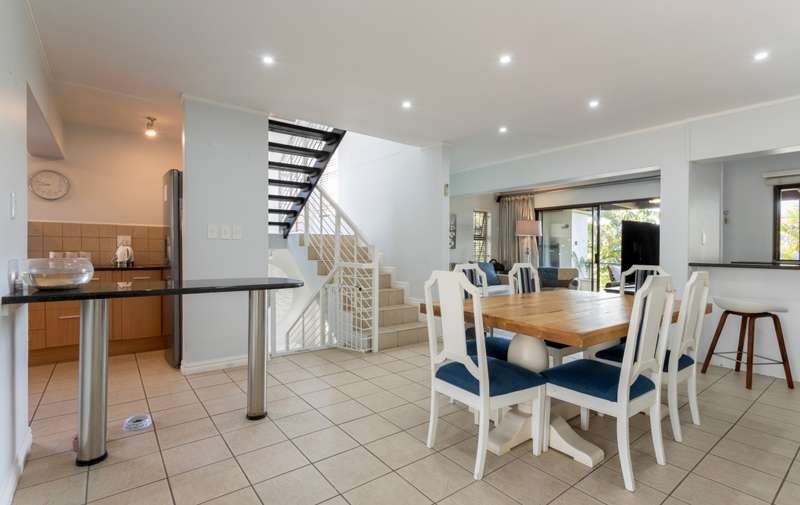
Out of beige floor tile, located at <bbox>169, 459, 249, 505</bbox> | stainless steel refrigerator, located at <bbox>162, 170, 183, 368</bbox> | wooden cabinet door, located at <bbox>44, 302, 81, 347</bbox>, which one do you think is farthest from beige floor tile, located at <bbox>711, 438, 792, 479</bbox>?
wooden cabinet door, located at <bbox>44, 302, 81, 347</bbox>

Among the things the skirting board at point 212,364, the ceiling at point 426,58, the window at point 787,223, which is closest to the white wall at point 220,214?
the skirting board at point 212,364

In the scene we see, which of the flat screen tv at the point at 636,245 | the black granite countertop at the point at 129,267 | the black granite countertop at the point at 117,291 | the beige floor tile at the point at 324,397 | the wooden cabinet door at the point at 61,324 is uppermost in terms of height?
the flat screen tv at the point at 636,245

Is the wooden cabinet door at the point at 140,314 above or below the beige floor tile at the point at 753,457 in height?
above

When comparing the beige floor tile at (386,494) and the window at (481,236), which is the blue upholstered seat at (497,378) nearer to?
the beige floor tile at (386,494)

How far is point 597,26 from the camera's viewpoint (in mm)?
2289

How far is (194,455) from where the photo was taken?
213cm

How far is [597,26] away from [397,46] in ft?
3.86

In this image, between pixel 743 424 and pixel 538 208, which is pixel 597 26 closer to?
pixel 743 424

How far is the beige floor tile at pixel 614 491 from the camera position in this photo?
176cm

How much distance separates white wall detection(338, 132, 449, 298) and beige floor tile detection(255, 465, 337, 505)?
3175mm

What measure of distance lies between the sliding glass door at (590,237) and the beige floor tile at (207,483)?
21.6 feet

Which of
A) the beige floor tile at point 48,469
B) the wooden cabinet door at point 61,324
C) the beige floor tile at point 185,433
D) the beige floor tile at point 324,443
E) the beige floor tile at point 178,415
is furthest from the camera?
the wooden cabinet door at point 61,324

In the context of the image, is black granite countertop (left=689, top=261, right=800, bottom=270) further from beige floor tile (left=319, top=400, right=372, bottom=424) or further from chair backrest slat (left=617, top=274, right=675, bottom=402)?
beige floor tile (left=319, top=400, right=372, bottom=424)

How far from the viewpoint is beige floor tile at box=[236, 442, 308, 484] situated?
1964mm
